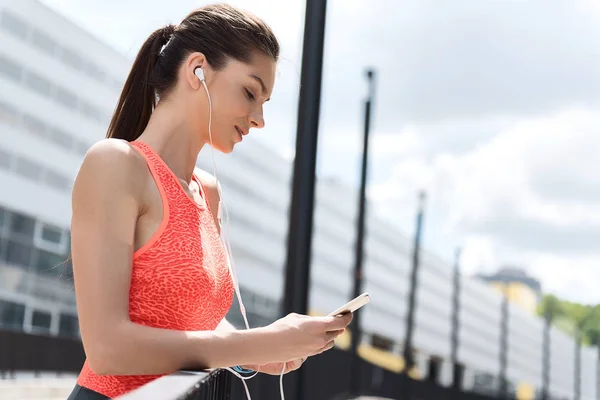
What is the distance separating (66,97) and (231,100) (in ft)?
160

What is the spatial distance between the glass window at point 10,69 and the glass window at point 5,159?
13.9 feet

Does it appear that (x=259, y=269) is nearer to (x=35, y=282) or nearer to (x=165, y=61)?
(x=35, y=282)

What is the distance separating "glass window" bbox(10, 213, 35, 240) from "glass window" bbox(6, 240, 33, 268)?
90 centimetres

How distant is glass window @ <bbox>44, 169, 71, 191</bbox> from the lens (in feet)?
150

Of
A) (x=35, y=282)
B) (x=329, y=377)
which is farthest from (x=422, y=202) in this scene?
(x=329, y=377)

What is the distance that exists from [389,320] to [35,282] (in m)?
27.0

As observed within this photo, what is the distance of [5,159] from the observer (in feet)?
143

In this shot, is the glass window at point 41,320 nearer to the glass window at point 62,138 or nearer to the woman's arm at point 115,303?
the glass window at point 62,138

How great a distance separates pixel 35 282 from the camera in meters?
43.6

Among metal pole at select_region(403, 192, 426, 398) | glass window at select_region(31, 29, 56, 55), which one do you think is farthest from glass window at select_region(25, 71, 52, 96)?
metal pole at select_region(403, 192, 426, 398)

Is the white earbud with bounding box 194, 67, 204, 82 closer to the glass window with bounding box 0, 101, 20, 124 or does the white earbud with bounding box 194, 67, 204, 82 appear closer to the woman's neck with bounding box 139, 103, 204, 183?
the woman's neck with bounding box 139, 103, 204, 183

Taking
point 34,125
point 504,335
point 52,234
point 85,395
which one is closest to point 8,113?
point 34,125

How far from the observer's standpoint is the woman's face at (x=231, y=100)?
1.88 m

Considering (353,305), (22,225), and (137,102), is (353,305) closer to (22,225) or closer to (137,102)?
(137,102)
